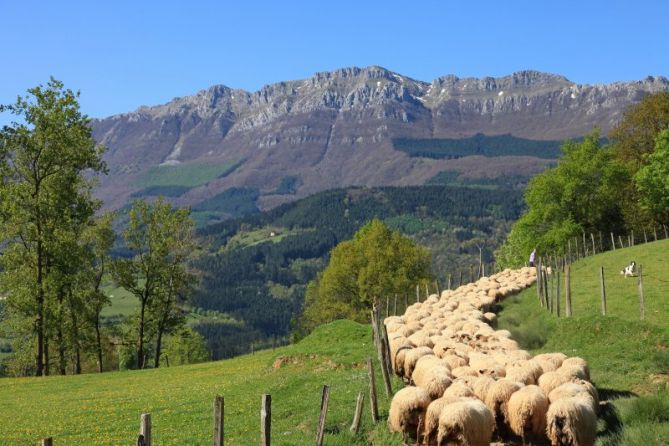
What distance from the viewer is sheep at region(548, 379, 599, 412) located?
1870 cm

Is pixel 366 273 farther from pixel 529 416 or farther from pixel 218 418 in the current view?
pixel 218 418

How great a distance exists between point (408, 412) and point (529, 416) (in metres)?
3.37

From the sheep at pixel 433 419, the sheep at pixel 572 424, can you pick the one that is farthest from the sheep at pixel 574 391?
the sheep at pixel 433 419

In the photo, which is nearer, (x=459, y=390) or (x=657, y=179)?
(x=459, y=390)

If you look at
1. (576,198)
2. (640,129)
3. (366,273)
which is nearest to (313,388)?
(366,273)

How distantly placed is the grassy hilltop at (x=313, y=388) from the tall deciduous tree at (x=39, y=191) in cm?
775

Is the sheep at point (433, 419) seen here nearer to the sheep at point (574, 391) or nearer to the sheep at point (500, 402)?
the sheep at point (500, 402)

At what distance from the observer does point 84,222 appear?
59.3 metres

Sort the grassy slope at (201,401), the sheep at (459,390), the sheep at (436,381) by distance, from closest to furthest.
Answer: the sheep at (459,390) < the sheep at (436,381) < the grassy slope at (201,401)

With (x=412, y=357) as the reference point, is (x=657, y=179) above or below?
above

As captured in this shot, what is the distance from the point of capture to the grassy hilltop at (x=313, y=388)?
21.0m

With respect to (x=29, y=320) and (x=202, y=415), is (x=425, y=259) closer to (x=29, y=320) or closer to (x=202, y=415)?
(x=29, y=320)

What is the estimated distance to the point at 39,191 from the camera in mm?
54906

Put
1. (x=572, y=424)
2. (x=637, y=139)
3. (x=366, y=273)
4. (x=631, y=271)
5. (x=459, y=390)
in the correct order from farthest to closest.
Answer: (x=366, y=273), (x=637, y=139), (x=631, y=271), (x=459, y=390), (x=572, y=424)
